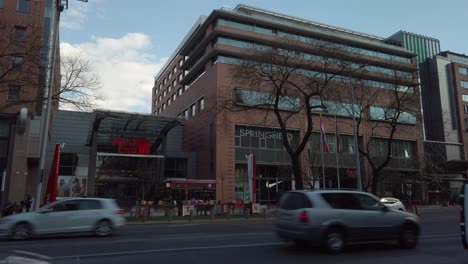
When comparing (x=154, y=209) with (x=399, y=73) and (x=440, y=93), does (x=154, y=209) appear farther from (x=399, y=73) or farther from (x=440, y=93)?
(x=440, y=93)

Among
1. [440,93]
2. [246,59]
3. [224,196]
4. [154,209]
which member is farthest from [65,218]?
[440,93]

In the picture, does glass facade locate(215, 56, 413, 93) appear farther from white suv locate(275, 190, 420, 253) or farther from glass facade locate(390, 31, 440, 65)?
glass facade locate(390, 31, 440, 65)

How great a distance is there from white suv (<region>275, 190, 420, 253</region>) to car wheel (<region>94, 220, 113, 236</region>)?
25.8 feet

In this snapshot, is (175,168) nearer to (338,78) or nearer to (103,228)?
(338,78)

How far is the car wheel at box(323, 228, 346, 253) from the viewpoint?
10086 millimetres

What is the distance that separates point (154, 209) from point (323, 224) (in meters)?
27.3

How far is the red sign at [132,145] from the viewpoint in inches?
1785

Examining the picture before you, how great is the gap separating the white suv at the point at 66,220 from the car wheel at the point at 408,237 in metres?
10.6

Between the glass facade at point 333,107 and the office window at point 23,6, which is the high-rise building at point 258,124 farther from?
the office window at point 23,6

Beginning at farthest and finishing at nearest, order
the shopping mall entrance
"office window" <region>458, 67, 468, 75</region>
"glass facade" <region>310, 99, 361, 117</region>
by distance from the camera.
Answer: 1. "office window" <region>458, 67, 468, 75</region>
2. the shopping mall entrance
3. "glass facade" <region>310, 99, 361, 117</region>

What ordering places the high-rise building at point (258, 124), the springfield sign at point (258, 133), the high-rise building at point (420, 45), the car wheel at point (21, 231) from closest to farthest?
the car wheel at point (21, 231), the high-rise building at point (258, 124), the springfield sign at point (258, 133), the high-rise building at point (420, 45)

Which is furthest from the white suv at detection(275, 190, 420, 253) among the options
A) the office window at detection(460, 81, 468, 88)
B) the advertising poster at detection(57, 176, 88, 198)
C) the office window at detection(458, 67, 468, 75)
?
the office window at detection(458, 67, 468, 75)

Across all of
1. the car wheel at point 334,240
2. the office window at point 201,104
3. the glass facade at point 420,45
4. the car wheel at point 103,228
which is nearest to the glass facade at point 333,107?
the office window at point 201,104

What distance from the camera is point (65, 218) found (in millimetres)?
15297
